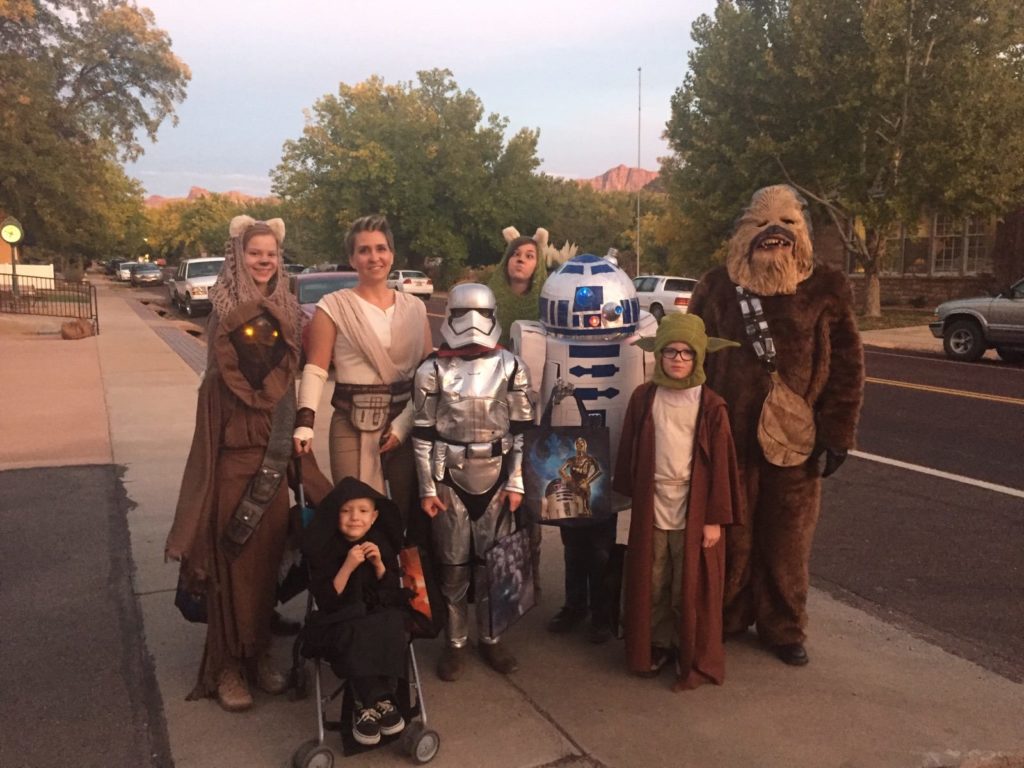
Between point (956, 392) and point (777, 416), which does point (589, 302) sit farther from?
point (956, 392)

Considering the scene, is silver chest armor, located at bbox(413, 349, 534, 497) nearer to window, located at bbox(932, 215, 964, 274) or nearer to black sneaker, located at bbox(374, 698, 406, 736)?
black sneaker, located at bbox(374, 698, 406, 736)

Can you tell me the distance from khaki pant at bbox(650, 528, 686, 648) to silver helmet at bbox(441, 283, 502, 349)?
1.05 m

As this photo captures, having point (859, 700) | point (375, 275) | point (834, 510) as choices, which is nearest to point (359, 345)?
point (375, 275)

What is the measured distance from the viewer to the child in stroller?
2844mm

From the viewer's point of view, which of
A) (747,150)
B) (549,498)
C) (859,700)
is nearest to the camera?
(859,700)

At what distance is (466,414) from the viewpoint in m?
3.32

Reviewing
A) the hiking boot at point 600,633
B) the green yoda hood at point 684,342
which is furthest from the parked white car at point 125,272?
the green yoda hood at point 684,342

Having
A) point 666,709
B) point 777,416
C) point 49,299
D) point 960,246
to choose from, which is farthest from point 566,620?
point 960,246

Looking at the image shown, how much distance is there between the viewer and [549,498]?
3561 mm

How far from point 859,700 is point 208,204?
10475cm

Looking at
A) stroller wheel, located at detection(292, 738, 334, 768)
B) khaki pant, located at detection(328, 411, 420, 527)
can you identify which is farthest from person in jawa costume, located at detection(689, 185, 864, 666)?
stroller wheel, located at detection(292, 738, 334, 768)

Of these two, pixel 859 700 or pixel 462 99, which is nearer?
pixel 859 700

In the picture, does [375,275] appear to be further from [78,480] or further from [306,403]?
[78,480]

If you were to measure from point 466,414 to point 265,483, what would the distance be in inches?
31.7
